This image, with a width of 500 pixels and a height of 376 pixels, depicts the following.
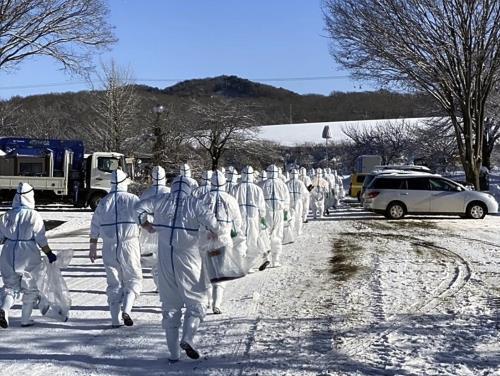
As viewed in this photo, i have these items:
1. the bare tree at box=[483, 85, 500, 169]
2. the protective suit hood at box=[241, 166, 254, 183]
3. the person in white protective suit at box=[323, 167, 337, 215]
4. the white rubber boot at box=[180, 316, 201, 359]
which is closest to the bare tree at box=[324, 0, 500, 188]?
the person in white protective suit at box=[323, 167, 337, 215]

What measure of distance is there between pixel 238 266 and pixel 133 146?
41.5 meters

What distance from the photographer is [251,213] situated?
11.7 metres

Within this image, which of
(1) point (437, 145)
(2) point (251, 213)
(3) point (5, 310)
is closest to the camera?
(3) point (5, 310)

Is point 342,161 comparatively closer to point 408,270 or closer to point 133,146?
point 133,146

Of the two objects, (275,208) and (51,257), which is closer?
(51,257)

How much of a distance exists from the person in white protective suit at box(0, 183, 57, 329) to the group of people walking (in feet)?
0.04

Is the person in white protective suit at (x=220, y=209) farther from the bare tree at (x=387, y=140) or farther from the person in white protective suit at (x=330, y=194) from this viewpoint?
the bare tree at (x=387, y=140)

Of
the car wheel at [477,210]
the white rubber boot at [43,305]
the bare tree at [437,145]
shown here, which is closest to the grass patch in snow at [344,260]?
the white rubber boot at [43,305]

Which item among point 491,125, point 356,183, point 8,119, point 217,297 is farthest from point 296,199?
point 8,119

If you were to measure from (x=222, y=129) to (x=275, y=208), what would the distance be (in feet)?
127

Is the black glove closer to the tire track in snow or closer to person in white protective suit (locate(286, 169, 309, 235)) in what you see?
the tire track in snow

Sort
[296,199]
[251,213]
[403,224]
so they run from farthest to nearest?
[403,224] → [296,199] → [251,213]

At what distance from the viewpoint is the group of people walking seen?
628 centimetres

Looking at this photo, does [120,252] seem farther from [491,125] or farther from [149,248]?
[491,125]
